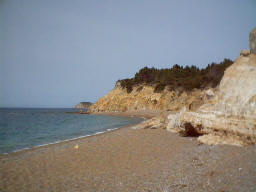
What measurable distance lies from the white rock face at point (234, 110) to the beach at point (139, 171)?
2.28 feet

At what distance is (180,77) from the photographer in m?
54.0

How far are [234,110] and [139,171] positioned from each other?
435 cm

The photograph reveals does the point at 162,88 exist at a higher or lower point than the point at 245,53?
higher

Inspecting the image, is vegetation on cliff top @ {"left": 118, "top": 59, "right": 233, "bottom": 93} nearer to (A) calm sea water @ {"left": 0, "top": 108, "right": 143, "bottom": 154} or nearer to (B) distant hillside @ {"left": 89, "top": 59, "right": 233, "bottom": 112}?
(B) distant hillside @ {"left": 89, "top": 59, "right": 233, "bottom": 112}

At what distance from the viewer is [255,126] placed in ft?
21.7

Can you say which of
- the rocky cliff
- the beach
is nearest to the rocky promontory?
the beach

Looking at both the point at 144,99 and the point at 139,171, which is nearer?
the point at 139,171

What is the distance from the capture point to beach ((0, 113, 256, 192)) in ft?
15.4

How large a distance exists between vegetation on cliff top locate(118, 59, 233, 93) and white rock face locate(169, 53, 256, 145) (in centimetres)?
3489

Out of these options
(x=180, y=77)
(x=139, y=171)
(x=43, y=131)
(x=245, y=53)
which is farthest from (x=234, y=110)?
(x=180, y=77)

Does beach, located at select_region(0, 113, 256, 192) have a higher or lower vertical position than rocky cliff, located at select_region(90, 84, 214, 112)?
lower

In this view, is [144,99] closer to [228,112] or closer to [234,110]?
[228,112]

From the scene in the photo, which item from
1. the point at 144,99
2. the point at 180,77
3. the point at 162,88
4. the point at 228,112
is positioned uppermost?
the point at 180,77

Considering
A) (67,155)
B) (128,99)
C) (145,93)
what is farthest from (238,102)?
(128,99)
